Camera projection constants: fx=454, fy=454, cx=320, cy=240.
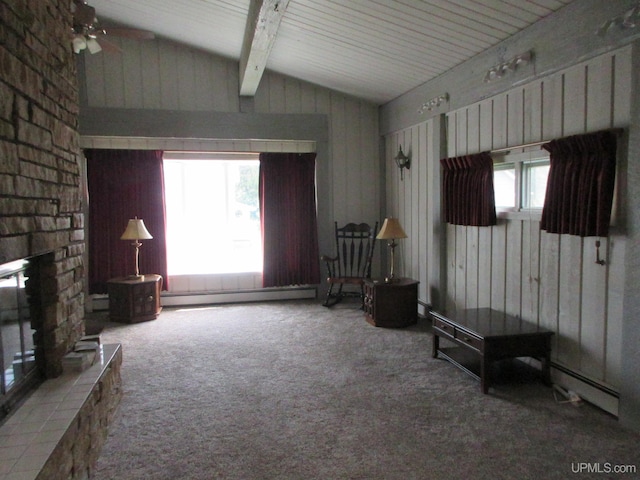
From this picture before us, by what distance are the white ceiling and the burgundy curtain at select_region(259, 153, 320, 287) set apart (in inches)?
45.4

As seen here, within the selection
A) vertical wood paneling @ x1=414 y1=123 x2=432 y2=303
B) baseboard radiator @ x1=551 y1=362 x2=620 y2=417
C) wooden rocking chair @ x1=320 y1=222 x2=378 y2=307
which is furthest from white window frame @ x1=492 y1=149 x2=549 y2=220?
wooden rocking chair @ x1=320 y1=222 x2=378 y2=307

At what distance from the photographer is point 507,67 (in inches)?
136

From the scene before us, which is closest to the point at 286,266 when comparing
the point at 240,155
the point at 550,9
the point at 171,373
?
the point at 240,155

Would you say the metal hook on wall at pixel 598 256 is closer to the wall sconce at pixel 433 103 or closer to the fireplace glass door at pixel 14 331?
the wall sconce at pixel 433 103

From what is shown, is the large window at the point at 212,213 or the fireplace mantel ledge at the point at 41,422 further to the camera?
the large window at the point at 212,213

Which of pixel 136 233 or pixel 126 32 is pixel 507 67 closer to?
pixel 126 32

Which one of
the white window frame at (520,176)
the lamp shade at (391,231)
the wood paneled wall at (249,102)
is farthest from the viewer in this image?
the wood paneled wall at (249,102)

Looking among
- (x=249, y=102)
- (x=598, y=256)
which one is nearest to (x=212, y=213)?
(x=249, y=102)

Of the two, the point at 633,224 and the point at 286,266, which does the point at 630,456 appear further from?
the point at 286,266

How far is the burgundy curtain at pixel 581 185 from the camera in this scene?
2.65 meters

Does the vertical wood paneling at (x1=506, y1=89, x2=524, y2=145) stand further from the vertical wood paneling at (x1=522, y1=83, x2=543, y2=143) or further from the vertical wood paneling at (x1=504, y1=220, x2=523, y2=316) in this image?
the vertical wood paneling at (x1=504, y1=220, x2=523, y2=316)

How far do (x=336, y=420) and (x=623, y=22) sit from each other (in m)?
2.78

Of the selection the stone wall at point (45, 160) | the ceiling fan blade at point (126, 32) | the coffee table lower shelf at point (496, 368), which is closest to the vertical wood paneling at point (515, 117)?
the coffee table lower shelf at point (496, 368)

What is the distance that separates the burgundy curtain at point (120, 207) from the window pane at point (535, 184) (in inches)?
165
